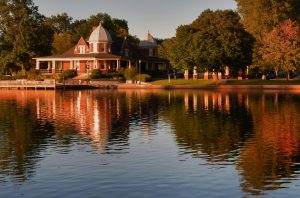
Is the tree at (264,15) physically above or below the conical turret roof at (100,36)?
above

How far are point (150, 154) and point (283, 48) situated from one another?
75.4 metres

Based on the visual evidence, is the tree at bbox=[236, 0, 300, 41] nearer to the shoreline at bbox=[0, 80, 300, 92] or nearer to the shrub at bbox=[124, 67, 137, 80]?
the shoreline at bbox=[0, 80, 300, 92]

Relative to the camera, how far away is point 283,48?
10025 centimetres

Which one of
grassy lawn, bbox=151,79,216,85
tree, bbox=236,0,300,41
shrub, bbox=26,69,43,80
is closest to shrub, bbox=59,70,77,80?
shrub, bbox=26,69,43,80

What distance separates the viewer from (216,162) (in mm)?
27688

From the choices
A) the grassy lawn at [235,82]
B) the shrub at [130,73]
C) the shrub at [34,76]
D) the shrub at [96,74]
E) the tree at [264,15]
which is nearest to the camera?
the grassy lawn at [235,82]

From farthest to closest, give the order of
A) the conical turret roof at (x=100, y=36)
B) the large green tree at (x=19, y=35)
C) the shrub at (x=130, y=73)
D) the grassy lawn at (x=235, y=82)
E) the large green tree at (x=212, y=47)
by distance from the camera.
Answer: the large green tree at (x=19, y=35)
the conical turret roof at (x=100, y=36)
the shrub at (x=130, y=73)
the large green tree at (x=212, y=47)
the grassy lawn at (x=235, y=82)

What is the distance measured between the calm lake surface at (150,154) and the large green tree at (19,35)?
76715mm

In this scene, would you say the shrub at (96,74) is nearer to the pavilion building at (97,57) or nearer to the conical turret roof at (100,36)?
the pavilion building at (97,57)

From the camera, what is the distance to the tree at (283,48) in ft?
328

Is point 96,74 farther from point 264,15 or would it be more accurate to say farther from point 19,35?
point 264,15

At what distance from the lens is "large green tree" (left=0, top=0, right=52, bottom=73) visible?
12694 centimetres

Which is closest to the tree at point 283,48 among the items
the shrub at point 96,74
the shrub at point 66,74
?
the shrub at point 96,74

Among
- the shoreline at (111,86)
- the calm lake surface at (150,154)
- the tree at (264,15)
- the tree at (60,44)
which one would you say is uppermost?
the tree at (264,15)
